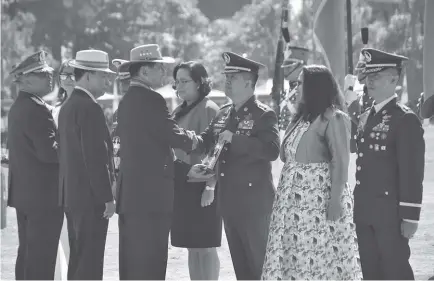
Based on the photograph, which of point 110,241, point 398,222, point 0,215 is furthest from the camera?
point 0,215

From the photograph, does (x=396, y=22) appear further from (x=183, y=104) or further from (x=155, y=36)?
(x=183, y=104)

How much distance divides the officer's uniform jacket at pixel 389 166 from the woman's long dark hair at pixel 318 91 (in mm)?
344

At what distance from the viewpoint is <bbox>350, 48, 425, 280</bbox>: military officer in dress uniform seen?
5.98 m

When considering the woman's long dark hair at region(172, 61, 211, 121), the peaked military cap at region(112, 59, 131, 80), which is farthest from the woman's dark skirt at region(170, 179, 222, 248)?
the peaked military cap at region(112, 59, 131, 80)

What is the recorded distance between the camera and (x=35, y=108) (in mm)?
7195

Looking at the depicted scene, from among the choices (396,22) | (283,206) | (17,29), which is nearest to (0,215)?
(283,206)

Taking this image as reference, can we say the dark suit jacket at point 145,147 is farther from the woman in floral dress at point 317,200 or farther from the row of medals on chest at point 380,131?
the row of medals on chest at point 380,131

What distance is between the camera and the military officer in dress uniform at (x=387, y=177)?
19.6ft

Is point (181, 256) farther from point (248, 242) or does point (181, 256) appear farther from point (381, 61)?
point (381, 61)

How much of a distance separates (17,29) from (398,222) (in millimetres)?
31657

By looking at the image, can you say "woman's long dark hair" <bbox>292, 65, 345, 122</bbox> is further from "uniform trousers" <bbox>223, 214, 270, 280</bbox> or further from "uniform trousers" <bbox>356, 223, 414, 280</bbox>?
"uniform trousers" <bbox>223, 214, 270, 280</bbox>

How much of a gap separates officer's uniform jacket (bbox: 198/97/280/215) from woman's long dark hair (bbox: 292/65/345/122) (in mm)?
580

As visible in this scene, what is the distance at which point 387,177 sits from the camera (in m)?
6.11

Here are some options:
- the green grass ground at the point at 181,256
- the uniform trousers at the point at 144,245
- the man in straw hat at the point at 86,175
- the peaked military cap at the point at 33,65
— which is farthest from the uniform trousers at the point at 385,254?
the peaked military cap at the point at 33,65
